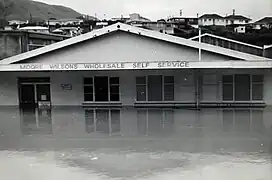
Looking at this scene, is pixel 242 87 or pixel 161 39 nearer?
pixel 161 39

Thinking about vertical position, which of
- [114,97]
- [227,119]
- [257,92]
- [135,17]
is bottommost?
[227,119]

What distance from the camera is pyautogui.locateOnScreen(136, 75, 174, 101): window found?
10.4 meters

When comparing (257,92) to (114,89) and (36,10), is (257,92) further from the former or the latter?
(36,10)

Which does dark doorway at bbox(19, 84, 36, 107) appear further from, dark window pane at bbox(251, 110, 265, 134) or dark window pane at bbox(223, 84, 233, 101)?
dark window pane at bbox(251, 110, 265, 134)

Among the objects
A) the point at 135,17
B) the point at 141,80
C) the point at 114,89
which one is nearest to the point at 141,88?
the point at 141,80

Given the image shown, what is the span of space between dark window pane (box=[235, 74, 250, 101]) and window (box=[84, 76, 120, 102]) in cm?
308

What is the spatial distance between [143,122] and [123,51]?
Answer: 290 cm

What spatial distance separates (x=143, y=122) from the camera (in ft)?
26.6

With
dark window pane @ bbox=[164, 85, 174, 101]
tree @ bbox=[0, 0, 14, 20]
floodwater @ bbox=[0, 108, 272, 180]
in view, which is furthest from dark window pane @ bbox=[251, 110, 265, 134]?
tree @ bbox=[0, 0, 14, 20]

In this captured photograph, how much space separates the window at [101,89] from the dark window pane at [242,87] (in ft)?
10.1

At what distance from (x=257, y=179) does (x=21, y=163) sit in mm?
2850

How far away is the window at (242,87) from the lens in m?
10.1

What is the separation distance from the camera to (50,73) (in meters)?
10.9

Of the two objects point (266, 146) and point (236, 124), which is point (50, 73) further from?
point (266, 146)
